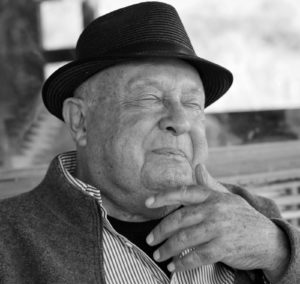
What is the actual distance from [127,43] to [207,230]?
75 cm

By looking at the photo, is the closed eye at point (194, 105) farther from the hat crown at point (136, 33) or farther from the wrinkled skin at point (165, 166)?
the hat crown at point (136, 33)

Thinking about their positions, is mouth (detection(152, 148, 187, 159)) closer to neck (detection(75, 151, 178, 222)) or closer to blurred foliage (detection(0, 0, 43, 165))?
neck (detection(75, 151, 178, 222))

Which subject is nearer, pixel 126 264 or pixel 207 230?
pixel 207 230

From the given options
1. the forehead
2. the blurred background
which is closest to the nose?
the forehead

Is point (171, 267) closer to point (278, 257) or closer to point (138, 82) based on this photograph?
point (278, 257)

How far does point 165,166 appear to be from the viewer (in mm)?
1844

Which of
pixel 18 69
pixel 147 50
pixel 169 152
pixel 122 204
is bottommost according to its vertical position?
pixel 122 204

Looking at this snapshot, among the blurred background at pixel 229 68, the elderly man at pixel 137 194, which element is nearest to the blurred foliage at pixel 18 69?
the blurred background at pixel 229 68

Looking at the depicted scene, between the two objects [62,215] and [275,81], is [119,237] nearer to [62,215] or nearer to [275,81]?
[62,215]

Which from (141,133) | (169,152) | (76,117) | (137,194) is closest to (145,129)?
(141,133)

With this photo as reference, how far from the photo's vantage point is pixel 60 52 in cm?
312

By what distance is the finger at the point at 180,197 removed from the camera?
1651 mm

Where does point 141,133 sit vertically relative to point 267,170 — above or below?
above

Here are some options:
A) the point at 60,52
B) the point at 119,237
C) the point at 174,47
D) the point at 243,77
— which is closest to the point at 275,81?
the point at 243,77
